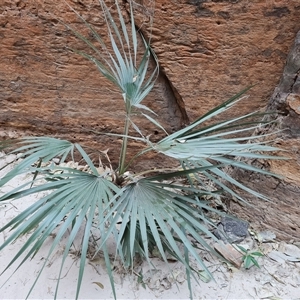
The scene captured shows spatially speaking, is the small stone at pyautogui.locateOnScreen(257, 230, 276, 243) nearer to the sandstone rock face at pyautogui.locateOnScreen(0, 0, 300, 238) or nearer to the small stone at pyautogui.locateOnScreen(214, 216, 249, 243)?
the small stone at pyautogui.locateOnScreen(214, 216, 249, 243)

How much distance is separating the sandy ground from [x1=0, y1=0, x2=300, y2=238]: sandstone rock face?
1.57 feet

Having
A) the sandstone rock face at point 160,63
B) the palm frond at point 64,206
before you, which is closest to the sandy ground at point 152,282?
the palm frond at point 64,206

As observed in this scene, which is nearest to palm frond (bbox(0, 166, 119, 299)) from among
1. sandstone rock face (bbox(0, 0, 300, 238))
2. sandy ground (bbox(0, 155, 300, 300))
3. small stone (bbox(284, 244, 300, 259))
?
sandy ground (bbox(0, 155, 300, 300))

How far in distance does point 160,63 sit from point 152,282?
1100mm

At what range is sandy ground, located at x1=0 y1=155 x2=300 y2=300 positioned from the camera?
1.36 metres

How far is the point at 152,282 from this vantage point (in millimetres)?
1413

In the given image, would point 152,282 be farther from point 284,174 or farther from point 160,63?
point 160,63

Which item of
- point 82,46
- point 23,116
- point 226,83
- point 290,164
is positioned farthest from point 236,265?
point 23,116

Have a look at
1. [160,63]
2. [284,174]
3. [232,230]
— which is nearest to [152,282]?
[232,230]

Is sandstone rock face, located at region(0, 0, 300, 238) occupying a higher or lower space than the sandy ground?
higher

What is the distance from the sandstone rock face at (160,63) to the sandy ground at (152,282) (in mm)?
478

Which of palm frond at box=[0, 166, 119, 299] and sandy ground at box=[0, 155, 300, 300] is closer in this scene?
palm frond at box=[0, 166, 119, 299]

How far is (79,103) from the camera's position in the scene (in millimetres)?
1987

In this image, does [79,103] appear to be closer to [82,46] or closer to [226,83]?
[82,46]
